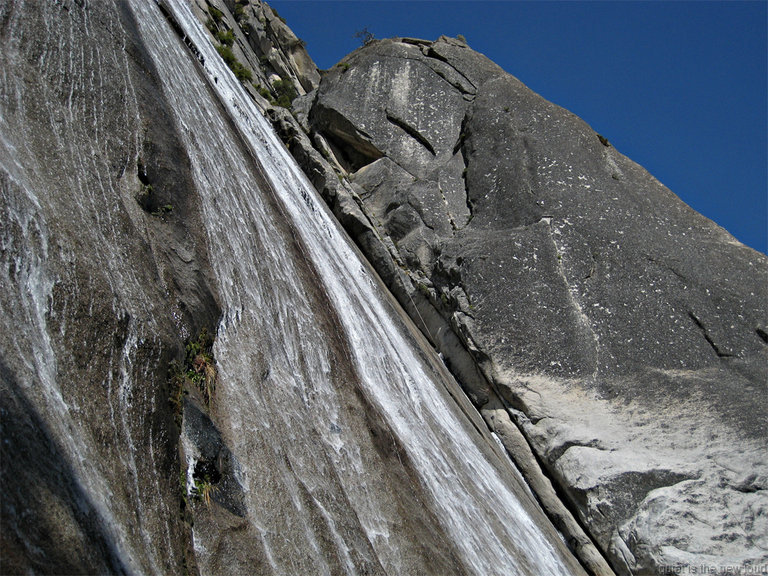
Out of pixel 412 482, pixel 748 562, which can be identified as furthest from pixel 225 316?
pixel 748 562

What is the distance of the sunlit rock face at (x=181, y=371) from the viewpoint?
4160 mm

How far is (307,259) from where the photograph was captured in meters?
9.05

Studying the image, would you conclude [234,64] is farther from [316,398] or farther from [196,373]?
[196,373]

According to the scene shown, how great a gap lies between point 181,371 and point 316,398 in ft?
5.65

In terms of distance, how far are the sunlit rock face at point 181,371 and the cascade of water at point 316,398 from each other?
0.03 metres

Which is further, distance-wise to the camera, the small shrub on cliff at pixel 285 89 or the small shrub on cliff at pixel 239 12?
the small shrub on cliff at pixel 239 12

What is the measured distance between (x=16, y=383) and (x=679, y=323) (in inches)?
433

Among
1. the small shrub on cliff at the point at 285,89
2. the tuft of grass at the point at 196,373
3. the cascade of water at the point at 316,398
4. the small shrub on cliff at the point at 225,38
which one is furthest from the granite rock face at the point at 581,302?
the tuft of grass at the point at 196,373

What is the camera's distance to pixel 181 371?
5.42m

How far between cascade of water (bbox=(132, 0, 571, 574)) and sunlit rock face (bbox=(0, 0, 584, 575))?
0.03 m

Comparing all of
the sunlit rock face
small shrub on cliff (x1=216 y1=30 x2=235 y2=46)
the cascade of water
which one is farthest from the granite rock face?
small shrub on cliff (x1=216 y1=30 x2=235 y2=46)

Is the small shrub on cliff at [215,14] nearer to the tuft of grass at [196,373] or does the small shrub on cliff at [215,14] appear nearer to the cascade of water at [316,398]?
the cascade of water at [316,398]

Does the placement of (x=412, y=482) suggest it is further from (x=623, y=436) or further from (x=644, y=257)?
(x=644, y=257)

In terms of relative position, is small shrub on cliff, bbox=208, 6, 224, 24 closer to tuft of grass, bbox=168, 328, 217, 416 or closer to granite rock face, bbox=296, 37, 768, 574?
granite rock face, bbox=296, 37, 768, 574
